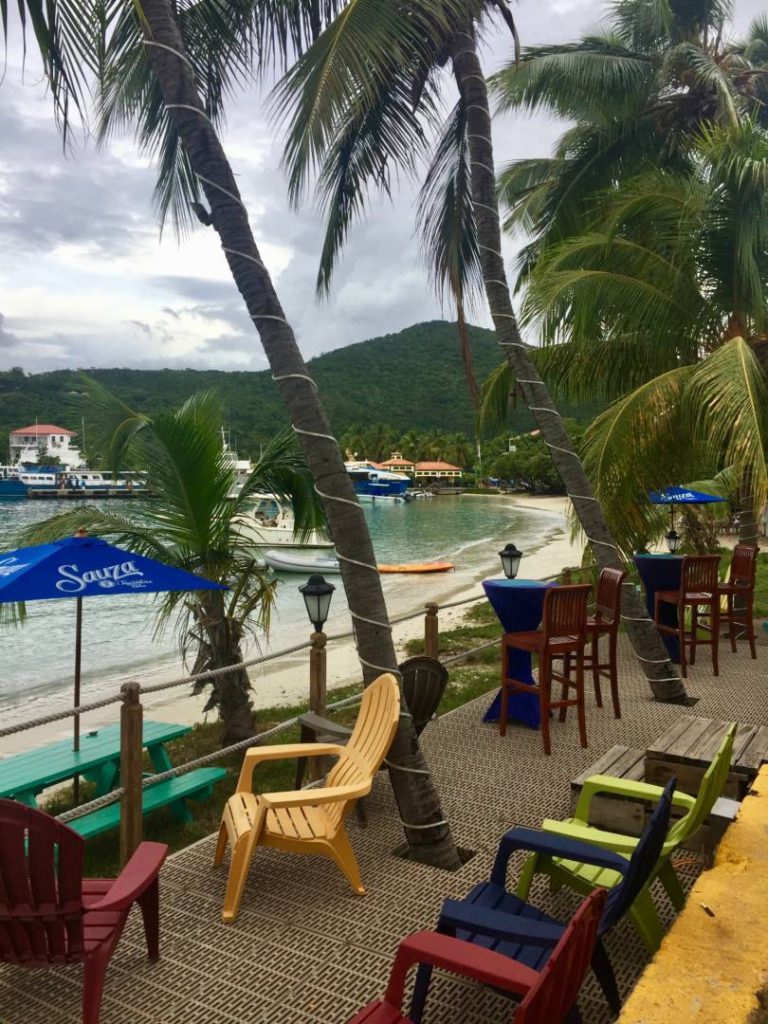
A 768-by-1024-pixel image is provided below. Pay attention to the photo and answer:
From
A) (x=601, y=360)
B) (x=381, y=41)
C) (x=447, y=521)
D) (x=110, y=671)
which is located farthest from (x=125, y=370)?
(x=381, y=41)

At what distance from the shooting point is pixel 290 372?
13.2 ft

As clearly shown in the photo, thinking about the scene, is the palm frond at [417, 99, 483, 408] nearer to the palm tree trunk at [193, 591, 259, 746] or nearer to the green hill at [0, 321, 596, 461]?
the palm tree trunk at [193, 591, 259, 746]

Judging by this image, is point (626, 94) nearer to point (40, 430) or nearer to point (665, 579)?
point (665, 579)

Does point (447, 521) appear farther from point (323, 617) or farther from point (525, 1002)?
point (525, 1002)

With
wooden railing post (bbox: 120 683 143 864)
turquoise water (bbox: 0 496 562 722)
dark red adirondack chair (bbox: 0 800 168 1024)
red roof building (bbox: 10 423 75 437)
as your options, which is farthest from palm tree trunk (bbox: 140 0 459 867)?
red roof building (bbox: 10 423 75 437)

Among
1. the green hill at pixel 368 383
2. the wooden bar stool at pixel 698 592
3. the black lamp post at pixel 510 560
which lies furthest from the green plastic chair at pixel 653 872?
the green hill at pixel 368 383

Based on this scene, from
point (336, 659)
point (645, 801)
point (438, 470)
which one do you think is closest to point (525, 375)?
point (645, 801)

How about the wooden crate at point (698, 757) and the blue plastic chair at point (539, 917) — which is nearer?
the blue plastic chair at point (539, 917)

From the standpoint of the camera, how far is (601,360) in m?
10.4

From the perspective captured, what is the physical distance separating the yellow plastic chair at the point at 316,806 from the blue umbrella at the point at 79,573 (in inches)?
54.4

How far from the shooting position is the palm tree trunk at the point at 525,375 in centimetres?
642

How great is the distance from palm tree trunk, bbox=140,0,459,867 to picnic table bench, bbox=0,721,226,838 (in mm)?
1673

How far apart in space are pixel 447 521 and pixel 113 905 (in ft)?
182

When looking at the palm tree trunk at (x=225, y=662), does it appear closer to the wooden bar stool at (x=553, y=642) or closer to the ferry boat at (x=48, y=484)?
the wooden bar stool at (x=553, y=642)
